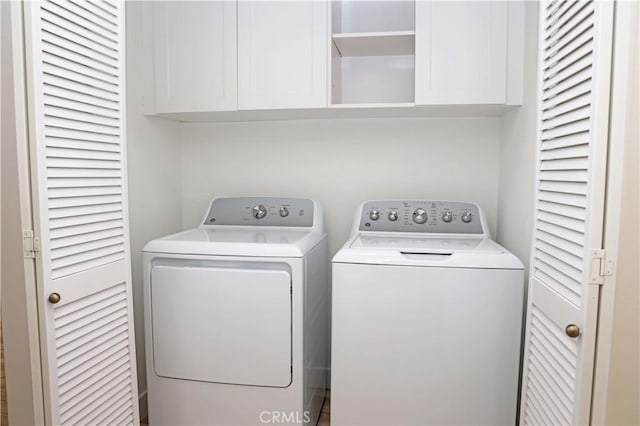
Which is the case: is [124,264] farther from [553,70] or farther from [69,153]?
[553,70]

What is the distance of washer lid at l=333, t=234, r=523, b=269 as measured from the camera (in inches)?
67.4

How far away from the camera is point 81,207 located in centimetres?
149

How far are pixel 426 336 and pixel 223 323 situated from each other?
0.81 m

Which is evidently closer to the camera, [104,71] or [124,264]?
[104,71]

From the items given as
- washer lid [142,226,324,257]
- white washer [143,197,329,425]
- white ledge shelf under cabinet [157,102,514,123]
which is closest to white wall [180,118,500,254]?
white ledge shelf under cabinet [157,102,514,123]

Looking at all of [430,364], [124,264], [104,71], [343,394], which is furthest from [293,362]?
[104,71]

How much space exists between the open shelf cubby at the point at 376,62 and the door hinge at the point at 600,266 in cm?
155

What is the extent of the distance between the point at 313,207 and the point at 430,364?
985 mm

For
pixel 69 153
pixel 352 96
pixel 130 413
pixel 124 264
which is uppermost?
pixel 352 96

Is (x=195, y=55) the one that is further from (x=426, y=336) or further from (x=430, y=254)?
(x=426, y=336)

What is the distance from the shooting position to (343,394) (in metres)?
1.82

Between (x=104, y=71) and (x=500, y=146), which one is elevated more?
(x=104, y=71)

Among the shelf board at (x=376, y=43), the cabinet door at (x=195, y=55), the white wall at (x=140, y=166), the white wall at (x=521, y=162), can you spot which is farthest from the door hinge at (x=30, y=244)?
the white wall at (x=521, y=162)

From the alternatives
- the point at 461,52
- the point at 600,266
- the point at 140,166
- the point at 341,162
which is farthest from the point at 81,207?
the point at 461,52
